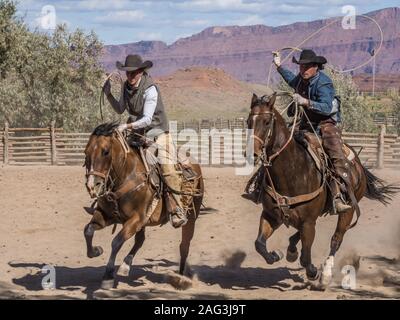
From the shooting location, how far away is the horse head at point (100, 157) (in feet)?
23.6

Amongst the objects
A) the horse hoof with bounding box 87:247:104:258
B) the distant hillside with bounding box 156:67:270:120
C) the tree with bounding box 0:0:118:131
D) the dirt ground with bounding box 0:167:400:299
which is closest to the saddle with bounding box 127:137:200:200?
the horse hoof with bounding box 87:247:104:258

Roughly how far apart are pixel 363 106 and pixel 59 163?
60.7 ft

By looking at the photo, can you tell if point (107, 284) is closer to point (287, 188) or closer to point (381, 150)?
point (287, 188)

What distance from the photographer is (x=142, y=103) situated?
8062 millimetres

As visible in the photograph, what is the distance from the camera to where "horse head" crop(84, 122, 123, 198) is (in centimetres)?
720

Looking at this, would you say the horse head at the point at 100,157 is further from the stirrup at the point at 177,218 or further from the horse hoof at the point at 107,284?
the stirrup at the point at 177,218

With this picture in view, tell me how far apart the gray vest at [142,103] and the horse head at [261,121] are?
50.7 inches

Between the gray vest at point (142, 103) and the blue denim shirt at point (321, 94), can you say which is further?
the blue denim shirt at point (321, 94)

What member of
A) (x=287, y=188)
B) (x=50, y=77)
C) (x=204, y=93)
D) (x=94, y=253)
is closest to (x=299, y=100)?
(x=287, y=188)

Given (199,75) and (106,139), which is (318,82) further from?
(199,75)

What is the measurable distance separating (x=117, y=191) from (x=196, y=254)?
3258mm

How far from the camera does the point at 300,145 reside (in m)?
8.05

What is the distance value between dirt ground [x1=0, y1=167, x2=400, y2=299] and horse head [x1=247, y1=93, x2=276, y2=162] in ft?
5.60

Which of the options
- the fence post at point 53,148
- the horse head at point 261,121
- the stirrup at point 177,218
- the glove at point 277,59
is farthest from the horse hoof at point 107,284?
the fence post at point 53,148
